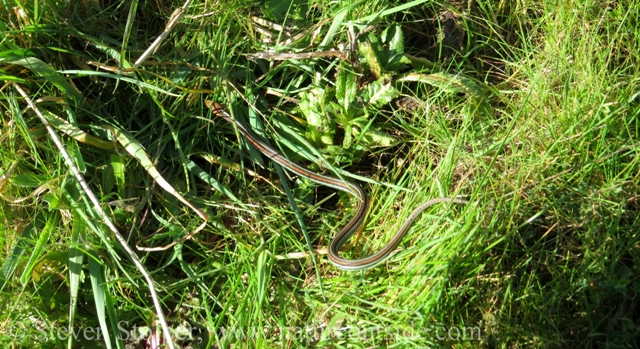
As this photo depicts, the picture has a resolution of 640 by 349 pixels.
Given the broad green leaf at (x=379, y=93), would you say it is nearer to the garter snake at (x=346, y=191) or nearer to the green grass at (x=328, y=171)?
the green grass at (x=328, y=171)

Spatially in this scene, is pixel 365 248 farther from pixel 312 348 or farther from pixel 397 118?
pixel 397 118

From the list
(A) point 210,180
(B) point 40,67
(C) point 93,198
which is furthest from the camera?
(A) point 210,180

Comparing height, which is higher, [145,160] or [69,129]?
[69,129]

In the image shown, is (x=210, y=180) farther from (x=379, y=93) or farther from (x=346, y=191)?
(x=379, y=93)

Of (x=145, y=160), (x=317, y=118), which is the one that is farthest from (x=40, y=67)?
(x=317, y=118)

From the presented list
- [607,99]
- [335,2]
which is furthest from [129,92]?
[607,99]
